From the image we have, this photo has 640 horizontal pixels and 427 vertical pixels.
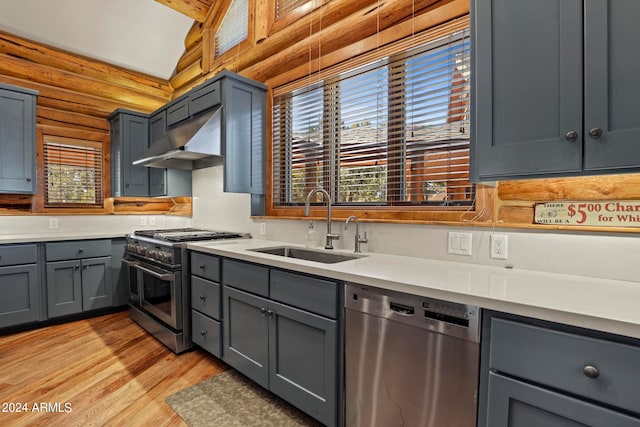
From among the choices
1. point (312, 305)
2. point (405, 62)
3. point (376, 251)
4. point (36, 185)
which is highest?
point (405, 62)

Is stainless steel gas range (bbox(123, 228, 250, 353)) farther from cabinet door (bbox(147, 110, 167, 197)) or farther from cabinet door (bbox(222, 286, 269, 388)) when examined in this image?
cabinet door (bbox(147, 110, 167, 197))

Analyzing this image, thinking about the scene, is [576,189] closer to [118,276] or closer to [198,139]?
[198,139]

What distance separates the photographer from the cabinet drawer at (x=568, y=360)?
87 cm

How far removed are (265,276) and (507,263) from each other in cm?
130

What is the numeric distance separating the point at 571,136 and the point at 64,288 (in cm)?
421

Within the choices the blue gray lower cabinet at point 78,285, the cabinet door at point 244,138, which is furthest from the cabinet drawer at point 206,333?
the blue gray lower cabinet at point 78,285

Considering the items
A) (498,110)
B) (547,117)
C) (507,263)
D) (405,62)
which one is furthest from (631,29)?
(405,62)

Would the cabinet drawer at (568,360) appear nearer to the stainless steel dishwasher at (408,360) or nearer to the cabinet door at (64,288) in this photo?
the stainless steel dishwasher at (408,360)

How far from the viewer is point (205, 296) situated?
245 centimetres

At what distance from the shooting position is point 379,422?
4.68ft

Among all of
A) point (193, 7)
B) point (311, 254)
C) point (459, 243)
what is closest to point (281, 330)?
point (311, 254)

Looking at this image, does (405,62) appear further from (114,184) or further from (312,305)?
(114,184)

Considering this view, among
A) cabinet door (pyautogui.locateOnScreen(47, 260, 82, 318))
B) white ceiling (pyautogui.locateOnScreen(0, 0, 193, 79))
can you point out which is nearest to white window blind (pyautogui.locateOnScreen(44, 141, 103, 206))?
cabinet door (pyautogui.locateOnScreen(47, 260, 82, 318))

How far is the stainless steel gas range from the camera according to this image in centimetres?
260
